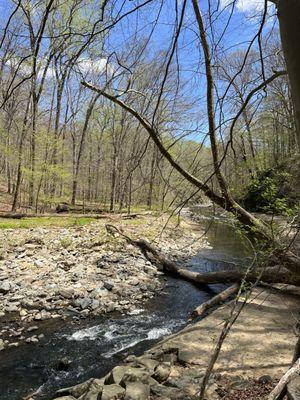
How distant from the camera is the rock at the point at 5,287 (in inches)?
312

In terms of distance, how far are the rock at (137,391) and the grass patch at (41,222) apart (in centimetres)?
1055

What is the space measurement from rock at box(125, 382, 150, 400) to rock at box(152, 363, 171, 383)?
362mm

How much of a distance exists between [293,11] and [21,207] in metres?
21.7

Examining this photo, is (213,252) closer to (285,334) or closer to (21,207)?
(285,334)

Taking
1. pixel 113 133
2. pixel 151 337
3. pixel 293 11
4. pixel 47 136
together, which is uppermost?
pixel 113 133

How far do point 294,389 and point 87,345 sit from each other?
4468 millimetres

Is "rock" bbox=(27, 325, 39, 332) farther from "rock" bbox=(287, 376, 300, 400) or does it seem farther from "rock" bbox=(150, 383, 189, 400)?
"rock" bbox=(287, 376, 300, 400)

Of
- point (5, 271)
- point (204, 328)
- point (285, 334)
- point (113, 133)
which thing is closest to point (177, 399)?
point (204, 328)

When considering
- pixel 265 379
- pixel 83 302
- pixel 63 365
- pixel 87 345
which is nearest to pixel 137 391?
pixel 265 379

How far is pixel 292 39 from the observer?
42.4 inches

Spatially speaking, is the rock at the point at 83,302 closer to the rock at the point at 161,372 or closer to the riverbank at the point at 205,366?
the riverbank at the point at 205,366

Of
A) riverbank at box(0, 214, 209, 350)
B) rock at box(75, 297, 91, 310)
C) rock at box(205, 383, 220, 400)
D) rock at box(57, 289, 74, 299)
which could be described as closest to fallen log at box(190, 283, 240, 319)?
riverbank at box(0, 214, 209, 350)

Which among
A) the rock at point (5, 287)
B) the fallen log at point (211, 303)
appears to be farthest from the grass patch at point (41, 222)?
the fallen log at point (211, 303)

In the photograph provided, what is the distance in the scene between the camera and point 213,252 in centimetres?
1397
